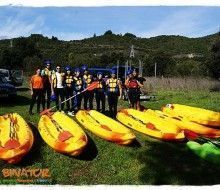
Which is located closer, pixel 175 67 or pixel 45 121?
pixel 45 121

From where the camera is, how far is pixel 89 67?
1127 cm

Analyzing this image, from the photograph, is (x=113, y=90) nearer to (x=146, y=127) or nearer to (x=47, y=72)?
(x=146, y=127)

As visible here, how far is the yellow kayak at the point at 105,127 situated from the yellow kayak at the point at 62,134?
44 centimetres

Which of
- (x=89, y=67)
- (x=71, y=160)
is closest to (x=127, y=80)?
(x=89, y=67)

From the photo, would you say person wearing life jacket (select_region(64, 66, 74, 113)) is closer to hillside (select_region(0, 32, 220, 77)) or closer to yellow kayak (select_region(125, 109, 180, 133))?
hillside (select_region(0, 32, 220, 77))

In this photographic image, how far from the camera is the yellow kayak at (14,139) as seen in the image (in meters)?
7.93

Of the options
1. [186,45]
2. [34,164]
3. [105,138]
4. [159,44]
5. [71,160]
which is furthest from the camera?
[186,45]

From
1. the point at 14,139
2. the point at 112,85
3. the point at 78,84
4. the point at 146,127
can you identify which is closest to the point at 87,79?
the point at 78,84

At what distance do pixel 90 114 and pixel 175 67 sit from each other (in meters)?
3.33

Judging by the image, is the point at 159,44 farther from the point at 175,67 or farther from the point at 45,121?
the point at 45,121

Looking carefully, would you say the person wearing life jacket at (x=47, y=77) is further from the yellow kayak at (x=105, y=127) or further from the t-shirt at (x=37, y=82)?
the yellow kayak at (x=105, y=127)

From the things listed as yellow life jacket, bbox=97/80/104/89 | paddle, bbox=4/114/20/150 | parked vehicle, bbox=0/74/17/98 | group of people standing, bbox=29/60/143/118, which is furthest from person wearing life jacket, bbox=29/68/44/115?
parked vehicle, bbox=0/74/17/98

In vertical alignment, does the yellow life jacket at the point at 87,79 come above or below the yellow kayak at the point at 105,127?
above

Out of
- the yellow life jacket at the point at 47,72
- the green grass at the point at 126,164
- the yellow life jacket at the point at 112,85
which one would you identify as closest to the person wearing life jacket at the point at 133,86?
the yellow life jacket at the point at 112,85
